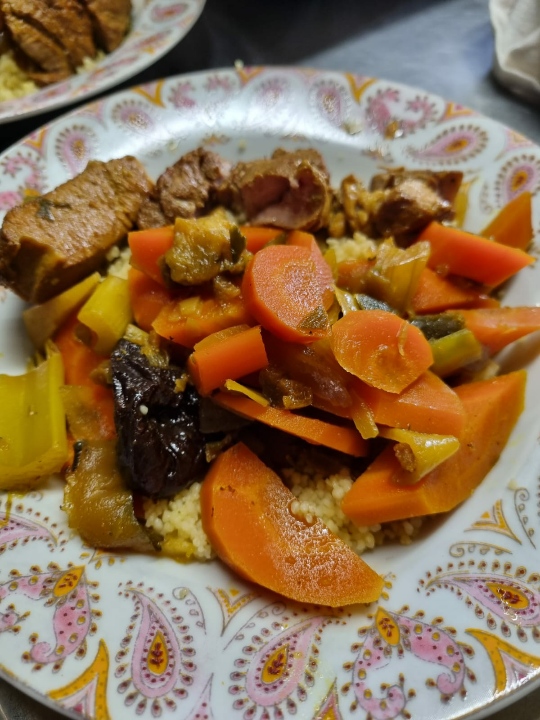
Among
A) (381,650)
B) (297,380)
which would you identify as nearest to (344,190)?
(297,380)

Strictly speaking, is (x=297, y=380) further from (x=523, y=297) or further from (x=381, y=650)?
(x=523, y=297)

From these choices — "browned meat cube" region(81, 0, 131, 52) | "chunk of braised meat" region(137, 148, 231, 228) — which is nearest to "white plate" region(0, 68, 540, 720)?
"chunk of braised meat" region(137, 148, 231, 228)

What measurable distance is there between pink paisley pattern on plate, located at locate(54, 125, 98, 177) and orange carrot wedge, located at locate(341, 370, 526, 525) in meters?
2.21

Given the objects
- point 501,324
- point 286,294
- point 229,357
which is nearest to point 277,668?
point 229,357

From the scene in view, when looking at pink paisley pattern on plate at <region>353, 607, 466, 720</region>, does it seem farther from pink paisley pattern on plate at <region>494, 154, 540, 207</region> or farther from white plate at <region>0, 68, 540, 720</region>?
pink paisley pattern on plate at <region>494, 154, 540, 207</region>

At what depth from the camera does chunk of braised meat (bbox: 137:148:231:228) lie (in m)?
2.68

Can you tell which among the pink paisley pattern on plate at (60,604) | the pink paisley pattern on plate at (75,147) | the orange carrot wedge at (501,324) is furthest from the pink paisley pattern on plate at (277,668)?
the pink paisley pattern on plate at (75,147)

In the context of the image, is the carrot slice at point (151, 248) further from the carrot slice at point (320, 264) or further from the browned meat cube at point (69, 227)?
the carrot slice at point (320, 264)

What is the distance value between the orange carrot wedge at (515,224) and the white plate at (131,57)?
2.25 metres

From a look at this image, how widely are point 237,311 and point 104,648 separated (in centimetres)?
120

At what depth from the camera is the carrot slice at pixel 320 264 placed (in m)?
2.19

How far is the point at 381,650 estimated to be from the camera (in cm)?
165

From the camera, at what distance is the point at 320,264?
2.28 metres

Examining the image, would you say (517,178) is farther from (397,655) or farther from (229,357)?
(397,655)
